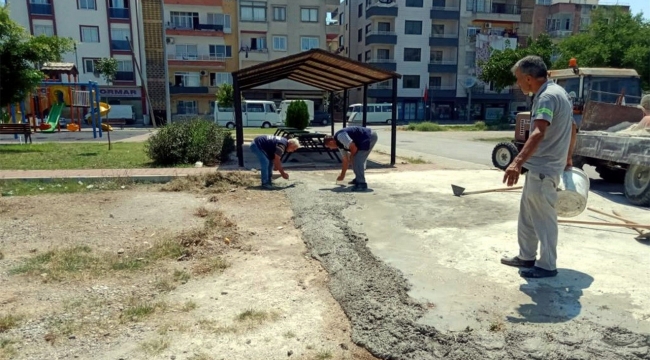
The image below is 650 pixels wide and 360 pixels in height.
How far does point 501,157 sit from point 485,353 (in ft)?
30.3

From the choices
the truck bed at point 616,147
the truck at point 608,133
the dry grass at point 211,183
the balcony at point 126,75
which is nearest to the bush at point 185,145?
the dry grass at point 211,183

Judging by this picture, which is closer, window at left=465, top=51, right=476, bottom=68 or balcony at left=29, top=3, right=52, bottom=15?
balcony at left=29, top=3, right=52, bottom=15

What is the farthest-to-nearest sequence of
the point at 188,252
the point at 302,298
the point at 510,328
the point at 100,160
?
the point at 100,160 < the point at 188,252 < the point at 302,298 < the point at 510,328

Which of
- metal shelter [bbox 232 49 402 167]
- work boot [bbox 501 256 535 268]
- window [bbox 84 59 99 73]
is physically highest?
window [bbox 84 59 99 73]

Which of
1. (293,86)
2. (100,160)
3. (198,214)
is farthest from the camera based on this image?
(293,86)

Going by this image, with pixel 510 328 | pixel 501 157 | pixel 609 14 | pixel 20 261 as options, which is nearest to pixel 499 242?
pixel 510 328

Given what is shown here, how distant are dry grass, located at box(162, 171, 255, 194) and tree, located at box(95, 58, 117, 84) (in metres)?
35.7

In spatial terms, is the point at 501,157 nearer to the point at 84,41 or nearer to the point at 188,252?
the point at 188,252

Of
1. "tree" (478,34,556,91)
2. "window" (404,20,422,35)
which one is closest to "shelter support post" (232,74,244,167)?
"tree" (478,34,556,91)

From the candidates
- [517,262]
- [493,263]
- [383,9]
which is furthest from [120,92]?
[517,262]

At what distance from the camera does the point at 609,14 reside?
30.9 meters

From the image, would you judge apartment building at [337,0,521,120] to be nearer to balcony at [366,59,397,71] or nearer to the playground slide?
balcony at [366,59,397,71]

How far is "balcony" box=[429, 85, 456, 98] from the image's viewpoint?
48.3 meters

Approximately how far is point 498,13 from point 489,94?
362 inches
